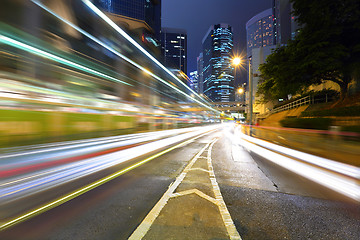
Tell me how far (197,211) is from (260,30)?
728ft

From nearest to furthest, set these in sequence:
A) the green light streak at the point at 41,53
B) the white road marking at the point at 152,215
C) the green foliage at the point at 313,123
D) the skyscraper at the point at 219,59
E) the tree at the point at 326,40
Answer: the white road marking at the point at 152,215 < the green light streak at the point at 41,53 < the green foliage at the point at 313,123 < the tree at the point at 326,40 < the skyscraper at the point at 219,59

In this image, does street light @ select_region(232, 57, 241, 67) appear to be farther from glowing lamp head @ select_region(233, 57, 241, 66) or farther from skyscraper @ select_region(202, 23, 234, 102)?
skyscraper @ select_region(202, 23, 234, 102)

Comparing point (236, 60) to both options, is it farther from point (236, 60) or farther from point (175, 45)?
point (175, 45)

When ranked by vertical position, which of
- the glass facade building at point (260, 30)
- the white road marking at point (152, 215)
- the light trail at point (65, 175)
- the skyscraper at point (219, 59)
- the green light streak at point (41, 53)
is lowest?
the white road marking at point (152, 215)

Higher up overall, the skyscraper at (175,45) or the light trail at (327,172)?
the skyscraper at (175,45)

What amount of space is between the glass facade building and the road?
609 feet

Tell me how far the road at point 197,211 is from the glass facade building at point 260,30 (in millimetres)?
185706

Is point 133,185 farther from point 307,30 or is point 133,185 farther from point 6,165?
point 307,30


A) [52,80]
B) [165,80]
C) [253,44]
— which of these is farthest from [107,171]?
[253,44]

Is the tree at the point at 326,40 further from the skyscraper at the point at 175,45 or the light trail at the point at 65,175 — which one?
the skyscraper at the point at 175,45

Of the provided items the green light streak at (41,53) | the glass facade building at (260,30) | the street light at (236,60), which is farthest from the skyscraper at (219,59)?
the green light streak at (41,53)

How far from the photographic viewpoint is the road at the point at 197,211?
2.12 meters

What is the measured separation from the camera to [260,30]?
173875 millimetres

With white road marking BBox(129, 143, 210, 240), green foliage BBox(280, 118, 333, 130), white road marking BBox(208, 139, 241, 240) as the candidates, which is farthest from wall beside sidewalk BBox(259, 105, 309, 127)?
white road marking BBox(129, 143, 210, 240)
